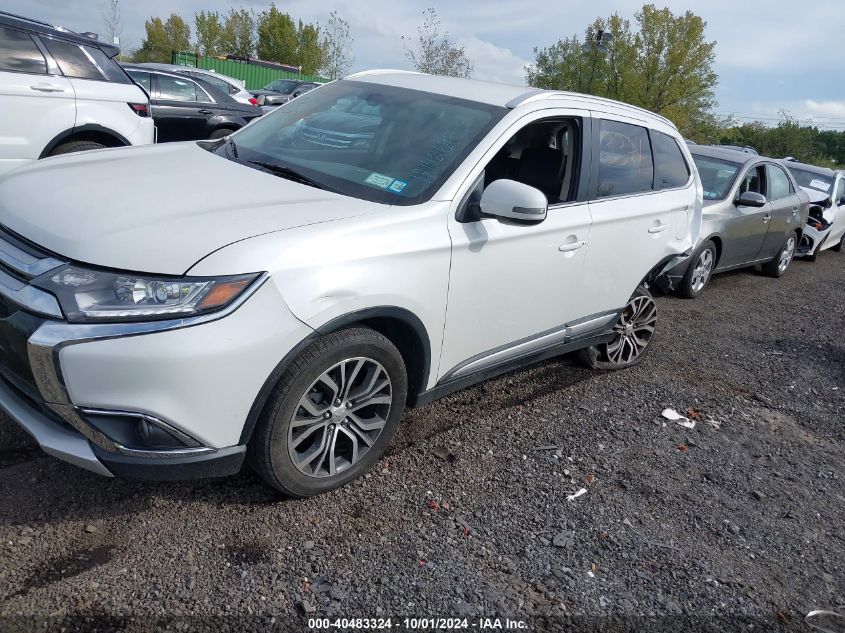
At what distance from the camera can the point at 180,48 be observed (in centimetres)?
5338

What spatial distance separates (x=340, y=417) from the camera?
296 centimetres

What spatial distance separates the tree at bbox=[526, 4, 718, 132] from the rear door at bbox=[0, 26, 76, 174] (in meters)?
34.1

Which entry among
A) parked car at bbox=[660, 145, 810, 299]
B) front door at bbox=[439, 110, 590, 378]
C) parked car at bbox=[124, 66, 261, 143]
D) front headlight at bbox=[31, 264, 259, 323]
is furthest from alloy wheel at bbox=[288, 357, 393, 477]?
parked car at bbox=[124, 66, 261, 143]

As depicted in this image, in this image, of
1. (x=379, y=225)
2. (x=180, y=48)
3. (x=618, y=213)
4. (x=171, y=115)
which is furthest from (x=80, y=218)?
(x=180, y=48)

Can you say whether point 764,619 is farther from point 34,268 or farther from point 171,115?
point 171,115

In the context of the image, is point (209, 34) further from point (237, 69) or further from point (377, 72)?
point (377, 72)

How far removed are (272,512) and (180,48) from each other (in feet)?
191

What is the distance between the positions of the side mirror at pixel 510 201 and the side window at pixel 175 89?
817cm

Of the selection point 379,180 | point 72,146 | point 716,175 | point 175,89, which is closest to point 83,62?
point 72,146

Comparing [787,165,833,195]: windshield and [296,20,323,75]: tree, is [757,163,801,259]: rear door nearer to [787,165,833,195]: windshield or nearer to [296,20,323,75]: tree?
[787,165,833,195]: windshield

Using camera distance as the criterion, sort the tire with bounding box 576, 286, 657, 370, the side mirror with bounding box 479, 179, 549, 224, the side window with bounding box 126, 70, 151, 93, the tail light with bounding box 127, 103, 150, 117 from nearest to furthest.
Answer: the side mirror with bounding box 479, 179, 549, 224, the tire with bounding box 576, 286, 657, 370, the tail light with bounding box 127, 103, 150, 117, the side window with bounding box 126, 70, 151, 93

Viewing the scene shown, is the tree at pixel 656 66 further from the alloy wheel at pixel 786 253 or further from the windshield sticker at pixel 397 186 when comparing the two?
the windshield sticker at pixel 397 186

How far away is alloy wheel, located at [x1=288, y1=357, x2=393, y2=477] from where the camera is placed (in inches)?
111

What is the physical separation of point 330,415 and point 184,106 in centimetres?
830
